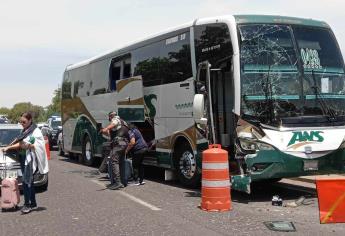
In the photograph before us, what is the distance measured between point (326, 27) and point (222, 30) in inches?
87.0

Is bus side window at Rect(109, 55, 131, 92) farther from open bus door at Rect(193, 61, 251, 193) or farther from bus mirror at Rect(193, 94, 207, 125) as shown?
bus mirror at Rect(193, 94, 207, 125)

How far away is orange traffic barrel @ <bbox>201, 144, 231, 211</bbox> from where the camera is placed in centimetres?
898

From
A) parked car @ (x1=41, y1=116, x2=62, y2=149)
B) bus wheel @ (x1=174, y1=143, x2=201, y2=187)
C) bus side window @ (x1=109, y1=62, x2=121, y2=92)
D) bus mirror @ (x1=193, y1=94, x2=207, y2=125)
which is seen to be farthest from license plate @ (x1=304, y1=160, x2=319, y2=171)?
parked car @ (x1=41, y1=116, x2=62, y2=149)

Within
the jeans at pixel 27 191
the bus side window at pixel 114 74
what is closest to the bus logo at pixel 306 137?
the jeans at pixel 27 191

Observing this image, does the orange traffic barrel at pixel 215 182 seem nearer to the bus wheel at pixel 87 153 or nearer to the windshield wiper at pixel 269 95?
the windshield wiper at pixel 269 95

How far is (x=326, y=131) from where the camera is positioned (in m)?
10.0

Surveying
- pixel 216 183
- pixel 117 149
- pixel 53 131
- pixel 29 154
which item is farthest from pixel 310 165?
pixel 53 131

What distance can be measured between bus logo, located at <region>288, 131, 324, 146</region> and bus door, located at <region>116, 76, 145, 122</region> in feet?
16.0

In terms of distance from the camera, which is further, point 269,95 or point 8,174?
point 8,174

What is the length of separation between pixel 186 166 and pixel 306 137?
119 inches

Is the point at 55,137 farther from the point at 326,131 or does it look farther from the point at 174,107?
the point at 326,131

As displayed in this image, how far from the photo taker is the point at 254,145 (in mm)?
9727

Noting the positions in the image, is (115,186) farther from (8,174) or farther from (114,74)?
(114,74)

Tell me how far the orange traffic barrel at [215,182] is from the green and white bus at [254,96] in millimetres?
775
